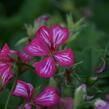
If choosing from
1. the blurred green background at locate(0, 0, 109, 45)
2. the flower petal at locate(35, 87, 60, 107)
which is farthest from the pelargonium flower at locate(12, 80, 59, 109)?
the blurred green background at locate(0, 0, 109, 45)

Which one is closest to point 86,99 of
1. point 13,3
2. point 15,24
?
point 15,24

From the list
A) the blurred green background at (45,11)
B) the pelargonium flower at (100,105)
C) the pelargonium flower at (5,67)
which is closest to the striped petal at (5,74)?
the pelargonium flower at (5,67)

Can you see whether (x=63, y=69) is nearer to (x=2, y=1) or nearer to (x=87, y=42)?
(x=87, y=42)

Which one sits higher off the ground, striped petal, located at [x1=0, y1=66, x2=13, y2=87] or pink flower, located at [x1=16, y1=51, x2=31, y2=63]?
pink flower, located at [x1=16, y1=51, x2=31, y2=63]

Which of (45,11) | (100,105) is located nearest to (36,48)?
(100,105)

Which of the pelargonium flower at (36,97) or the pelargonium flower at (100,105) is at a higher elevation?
the pelargonium flower at (36,97)

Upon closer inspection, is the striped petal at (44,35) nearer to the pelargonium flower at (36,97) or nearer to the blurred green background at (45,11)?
the pelargonium flower at (36,97)

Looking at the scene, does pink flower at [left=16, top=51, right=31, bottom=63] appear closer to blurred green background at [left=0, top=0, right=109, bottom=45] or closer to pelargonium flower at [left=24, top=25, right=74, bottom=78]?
pelargonium flower at [left=24, top=25, right=74, bottom=78]
